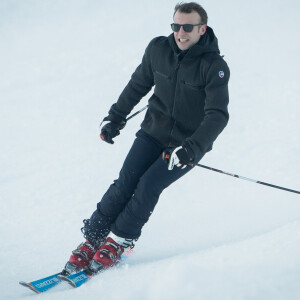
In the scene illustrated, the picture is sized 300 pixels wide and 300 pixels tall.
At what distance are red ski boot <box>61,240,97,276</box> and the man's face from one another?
194 cm

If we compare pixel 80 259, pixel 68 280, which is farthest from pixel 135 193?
pixel 68 280

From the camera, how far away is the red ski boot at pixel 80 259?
3473mm

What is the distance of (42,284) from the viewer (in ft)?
10.8

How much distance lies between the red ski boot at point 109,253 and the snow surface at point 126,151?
170 millimetres

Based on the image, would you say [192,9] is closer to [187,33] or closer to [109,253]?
[187,33]

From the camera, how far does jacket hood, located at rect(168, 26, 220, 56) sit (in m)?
3.21

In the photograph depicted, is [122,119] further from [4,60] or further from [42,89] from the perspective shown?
[4,60]

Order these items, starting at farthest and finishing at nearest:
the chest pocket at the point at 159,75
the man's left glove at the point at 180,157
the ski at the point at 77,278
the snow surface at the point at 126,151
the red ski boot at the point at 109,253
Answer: the red ski boot at the point at 109,253, the chest pocket at the point at 159,75, the ski at the point at 77,278, the man's left glove at the point at 180,157, the snow surface at the point at 126,151

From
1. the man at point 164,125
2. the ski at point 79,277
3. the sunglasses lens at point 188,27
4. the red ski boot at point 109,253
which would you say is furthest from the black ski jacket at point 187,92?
the ski at point 79,277

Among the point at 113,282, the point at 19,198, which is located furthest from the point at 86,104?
the point at 113,282

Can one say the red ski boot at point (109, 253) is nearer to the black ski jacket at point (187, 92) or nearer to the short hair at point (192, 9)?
the black ski jacket at point (187, 92)

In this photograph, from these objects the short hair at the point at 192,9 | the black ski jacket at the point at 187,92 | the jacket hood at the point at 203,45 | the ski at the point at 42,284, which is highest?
the short hair at the point at 192,9

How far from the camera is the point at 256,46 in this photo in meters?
10.9

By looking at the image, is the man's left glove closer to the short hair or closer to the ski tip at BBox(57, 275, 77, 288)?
the short hair
